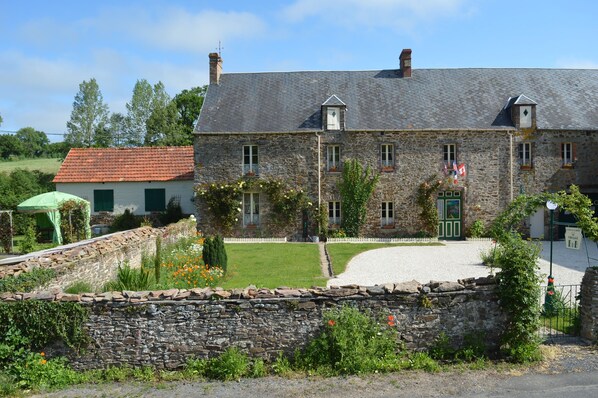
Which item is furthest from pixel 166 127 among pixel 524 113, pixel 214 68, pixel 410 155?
pixel 524 113

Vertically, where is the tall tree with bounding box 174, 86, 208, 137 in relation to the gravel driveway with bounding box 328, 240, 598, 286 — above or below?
above

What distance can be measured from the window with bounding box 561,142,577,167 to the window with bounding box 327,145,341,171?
423 inches

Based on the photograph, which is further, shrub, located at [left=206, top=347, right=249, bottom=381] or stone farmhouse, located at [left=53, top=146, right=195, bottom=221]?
stone farmhouse, located at [left=53, top=146, right=195, bottom=221]

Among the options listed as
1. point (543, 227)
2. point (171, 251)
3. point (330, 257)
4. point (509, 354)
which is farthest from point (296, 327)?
point (543, 227)

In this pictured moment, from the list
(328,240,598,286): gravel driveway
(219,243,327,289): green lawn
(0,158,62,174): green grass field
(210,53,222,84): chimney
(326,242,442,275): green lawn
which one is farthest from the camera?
(0,158,62,174): green grass field

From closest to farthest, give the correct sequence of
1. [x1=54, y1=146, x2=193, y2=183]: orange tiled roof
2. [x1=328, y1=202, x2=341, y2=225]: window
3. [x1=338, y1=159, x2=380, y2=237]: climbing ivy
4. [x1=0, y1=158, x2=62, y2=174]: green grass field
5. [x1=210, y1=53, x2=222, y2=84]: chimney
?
[x1=338, y1=159, x2=380, y2=237]: climbing ivy → [x1=328, y1=202, x2=341, y2=225]: window → [x1=210, y1=53, x2=222, y2=84]: chimney → [x1=54, y1=146, x2=193, y2=183]: orange tiled roof → [x1=0, y1=158, x2=62, y2=174]: green grass field

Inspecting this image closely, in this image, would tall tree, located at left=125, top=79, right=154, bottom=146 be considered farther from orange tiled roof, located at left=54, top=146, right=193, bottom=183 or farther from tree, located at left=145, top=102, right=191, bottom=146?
orange tiled roof, located at left=54, top=146, right=193, bottom=183

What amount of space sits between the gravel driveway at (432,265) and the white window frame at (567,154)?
5087 millimetres

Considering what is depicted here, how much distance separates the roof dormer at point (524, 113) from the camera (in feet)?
77.9

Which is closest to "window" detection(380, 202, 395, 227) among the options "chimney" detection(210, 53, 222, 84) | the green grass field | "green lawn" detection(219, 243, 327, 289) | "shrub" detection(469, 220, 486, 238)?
"shrub" detection(469, 220, 486, 238)

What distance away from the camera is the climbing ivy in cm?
2386

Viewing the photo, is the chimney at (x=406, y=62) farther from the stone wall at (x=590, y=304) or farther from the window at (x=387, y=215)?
the stone wall at (x=590, y=304)

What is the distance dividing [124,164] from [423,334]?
76.2ft

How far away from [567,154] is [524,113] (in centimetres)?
295
